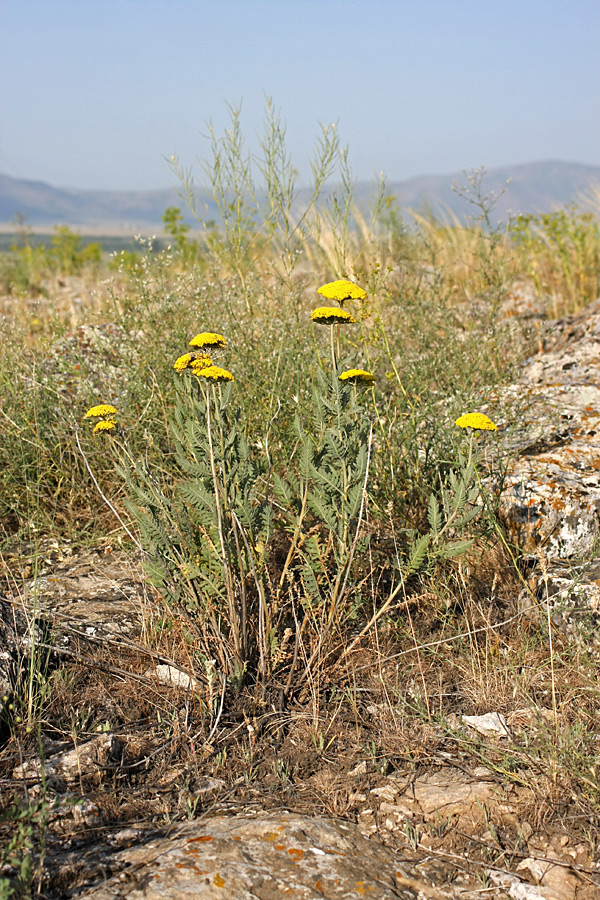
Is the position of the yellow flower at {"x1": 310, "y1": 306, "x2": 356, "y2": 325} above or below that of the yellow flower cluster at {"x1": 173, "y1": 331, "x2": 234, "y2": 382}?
above

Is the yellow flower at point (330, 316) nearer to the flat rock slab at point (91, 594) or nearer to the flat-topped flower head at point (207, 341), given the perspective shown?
the flat-topped flower head at point (207, 341)

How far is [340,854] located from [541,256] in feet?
22.3

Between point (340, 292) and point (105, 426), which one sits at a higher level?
point (340, 292)

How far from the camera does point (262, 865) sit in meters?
1.51

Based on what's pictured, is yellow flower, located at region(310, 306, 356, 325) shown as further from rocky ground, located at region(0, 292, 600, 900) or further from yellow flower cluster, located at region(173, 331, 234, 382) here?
rocky ground, located at region(0, 292, 600, 900)

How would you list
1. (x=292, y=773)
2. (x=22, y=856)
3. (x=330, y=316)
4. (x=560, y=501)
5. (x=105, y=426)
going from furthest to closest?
(x=560, y=501) → (x=105, y=426) → (x=330, y=316) → (x=292, y=773) → (x=22, y=856)

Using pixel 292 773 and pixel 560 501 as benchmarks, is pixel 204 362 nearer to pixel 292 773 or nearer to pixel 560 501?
pixel 292 773

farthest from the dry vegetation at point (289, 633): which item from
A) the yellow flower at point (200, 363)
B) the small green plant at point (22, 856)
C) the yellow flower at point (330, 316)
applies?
the yellow flower at point (330, 316)

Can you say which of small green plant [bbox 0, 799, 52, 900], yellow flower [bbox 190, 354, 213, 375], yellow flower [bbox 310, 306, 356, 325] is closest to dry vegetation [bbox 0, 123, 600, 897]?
small green plant [bbox 0, 799, 52, 900]

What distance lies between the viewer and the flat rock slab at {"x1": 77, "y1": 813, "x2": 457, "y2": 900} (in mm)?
1437

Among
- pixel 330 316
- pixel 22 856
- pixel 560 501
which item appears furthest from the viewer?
pixel 560 501

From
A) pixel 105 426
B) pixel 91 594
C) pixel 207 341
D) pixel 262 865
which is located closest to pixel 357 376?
pixel 207 341

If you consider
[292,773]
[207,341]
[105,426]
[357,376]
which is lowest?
[292,773]

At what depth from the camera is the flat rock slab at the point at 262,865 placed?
1437mm
